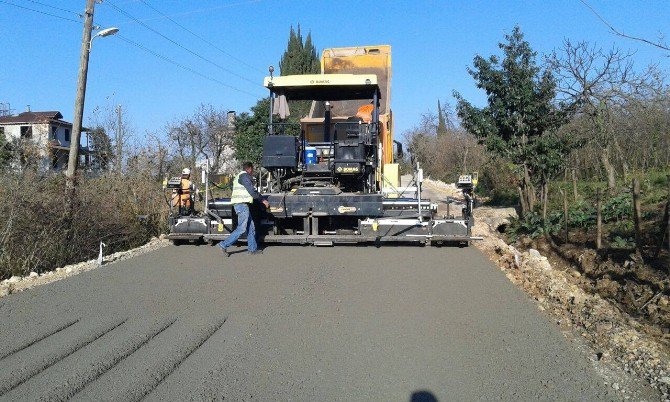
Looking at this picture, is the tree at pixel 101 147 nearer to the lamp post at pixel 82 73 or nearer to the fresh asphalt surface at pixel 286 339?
the lamp post at pixel 82 73

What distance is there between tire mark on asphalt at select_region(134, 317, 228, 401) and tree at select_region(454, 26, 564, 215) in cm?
1136

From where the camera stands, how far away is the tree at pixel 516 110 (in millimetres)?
16391

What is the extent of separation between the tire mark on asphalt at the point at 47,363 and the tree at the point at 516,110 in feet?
39.7

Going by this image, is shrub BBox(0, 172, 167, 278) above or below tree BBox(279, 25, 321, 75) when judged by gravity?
below

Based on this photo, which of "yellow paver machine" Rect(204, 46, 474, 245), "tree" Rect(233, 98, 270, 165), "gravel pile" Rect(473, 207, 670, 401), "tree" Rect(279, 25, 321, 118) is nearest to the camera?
"gravel pile" Rect(473, 207, 670, 401)

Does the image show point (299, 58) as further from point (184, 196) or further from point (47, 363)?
point (47, 363)

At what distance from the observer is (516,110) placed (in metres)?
17.0

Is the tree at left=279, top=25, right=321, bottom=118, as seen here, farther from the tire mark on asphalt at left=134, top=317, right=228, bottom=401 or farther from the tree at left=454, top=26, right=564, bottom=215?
the tire mark on asphalt at left=134, top=317, right=228, bottom=401

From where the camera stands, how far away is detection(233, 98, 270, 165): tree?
2859 cm

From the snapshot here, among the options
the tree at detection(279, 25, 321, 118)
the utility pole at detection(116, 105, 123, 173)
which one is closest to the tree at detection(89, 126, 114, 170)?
the utility pole at detection(116, 105, 123, 173)

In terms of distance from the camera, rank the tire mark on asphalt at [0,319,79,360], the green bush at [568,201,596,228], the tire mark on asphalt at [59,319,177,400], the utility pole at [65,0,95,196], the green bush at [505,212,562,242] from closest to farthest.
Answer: the tire mark on asphalt at [59,319,177,400], the tire mark on asphalt at [0,319,79,360], the green bush at [568,201,596,228], the green bush at [505,212,562,242], the utility pole at [65,0,95,196]

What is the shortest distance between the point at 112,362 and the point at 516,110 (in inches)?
556

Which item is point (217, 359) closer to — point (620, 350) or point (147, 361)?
point (147, 361)

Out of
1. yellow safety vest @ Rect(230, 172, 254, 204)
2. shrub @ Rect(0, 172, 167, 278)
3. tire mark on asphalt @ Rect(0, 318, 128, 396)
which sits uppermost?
yellow safety vest @ Rect(230, 172, 254, 204)
